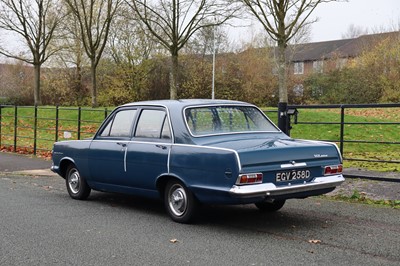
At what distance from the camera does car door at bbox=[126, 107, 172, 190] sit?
23.4 feet

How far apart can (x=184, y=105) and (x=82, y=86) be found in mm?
40176

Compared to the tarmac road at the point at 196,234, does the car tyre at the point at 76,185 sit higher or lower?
higher

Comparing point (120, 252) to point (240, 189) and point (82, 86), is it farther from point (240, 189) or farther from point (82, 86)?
point (82, 86)

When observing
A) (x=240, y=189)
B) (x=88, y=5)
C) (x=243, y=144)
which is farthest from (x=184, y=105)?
(x=88, y=5)

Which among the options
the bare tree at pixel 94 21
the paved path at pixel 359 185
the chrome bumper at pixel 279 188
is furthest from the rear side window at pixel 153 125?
the bare tree at pixel 94 21

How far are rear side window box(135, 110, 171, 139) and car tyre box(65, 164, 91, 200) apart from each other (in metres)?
1.67

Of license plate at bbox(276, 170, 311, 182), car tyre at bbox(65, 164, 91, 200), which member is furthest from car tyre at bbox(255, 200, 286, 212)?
car tyre at bbox(65, 164, 91, 200)

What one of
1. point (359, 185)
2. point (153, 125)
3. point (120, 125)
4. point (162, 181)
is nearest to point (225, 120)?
point (153, 125)

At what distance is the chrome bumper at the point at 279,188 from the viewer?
19.7 ft

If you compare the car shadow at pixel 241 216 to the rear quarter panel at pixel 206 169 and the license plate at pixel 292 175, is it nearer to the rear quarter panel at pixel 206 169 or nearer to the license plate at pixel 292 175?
the rear quarter panel at pixel 206 169

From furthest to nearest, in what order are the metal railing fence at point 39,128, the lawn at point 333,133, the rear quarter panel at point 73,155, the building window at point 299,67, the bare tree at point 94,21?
the building window at point 299,67
the bare tree at point 94,21
the metal railing fence at point 39,128
the lawn at point 333,133
the rear quarter panel at point 73,155

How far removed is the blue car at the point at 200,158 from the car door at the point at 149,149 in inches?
0.5

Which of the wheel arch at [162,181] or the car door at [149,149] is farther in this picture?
the car door at [149,149]

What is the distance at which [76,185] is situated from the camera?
902 centimetres
